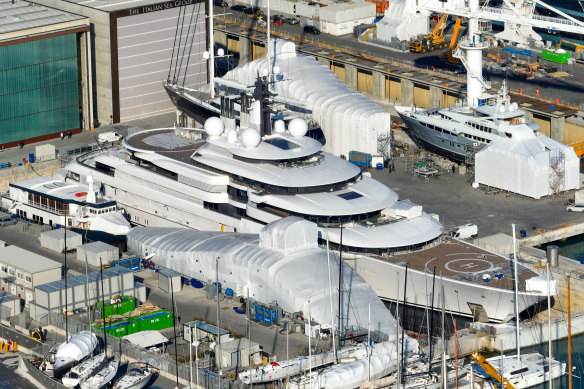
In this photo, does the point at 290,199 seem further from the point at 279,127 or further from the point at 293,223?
the point at 279,127

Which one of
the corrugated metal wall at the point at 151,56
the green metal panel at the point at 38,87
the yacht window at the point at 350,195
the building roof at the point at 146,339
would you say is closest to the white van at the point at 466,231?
the yacht window at the point at 350,195

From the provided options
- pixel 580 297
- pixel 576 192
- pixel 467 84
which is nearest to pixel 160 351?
pixel 580 297

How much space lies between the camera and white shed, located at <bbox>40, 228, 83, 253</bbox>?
114938 mm

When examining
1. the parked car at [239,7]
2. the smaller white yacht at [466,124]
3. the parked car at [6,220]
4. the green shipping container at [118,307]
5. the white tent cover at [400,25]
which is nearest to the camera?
the green shipping container at [118,307]

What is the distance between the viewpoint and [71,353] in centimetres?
9588

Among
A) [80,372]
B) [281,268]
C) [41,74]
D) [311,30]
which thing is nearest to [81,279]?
[281,268]

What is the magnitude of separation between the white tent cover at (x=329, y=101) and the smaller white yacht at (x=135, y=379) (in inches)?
1718

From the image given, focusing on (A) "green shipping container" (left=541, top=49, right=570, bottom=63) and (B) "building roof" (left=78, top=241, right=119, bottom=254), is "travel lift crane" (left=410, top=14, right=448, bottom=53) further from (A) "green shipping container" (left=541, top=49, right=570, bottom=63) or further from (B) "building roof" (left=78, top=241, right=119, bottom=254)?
(B) "building roof" (left=78, top=241, right=119, bottom=254)

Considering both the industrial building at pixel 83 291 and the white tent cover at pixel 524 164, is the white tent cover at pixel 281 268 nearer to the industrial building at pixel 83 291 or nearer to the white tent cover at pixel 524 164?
the industrial building at pixel 83 291

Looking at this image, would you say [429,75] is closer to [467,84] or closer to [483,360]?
[467,84]

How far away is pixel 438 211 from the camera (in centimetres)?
12419

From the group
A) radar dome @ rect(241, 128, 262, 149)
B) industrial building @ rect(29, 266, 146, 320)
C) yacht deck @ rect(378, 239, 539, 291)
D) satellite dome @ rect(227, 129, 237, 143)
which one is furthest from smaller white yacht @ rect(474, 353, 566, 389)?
satellite dome @ rect(227, 129, 237, 143)

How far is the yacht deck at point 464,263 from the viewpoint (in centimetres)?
10706

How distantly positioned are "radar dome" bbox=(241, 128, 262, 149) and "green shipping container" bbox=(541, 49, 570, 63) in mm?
46384
